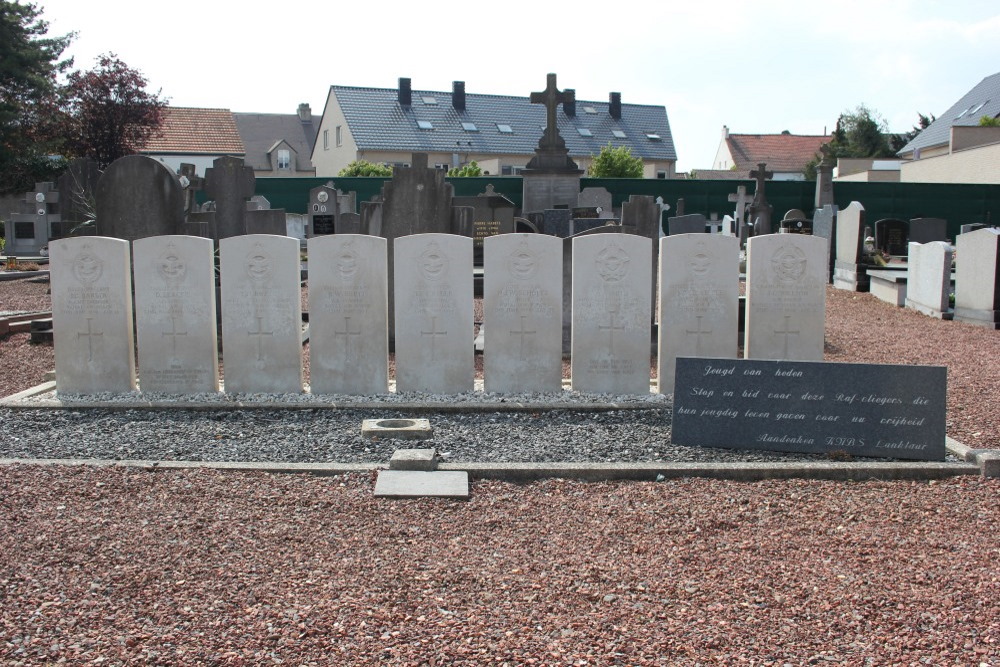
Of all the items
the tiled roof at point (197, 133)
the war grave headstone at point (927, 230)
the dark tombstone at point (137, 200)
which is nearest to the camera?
the dark tombstone at point (137, 200)

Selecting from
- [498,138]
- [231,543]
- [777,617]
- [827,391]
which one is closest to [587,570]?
[777,617]

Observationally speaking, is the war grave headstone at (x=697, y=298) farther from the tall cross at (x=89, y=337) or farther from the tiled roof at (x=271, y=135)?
the tiled roof at (x=271, y=135)

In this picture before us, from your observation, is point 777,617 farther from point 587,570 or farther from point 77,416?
point 77,416

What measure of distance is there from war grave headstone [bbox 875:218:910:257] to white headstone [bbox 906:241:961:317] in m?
6.39

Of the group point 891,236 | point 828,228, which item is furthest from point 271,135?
point 828,228

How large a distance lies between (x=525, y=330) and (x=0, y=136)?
1150 inches

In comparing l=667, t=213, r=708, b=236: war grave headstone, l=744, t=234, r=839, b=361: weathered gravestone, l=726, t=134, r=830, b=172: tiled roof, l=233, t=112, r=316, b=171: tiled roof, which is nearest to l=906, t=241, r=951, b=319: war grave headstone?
l=667, t=213, r=708, b=236: war grave headstone

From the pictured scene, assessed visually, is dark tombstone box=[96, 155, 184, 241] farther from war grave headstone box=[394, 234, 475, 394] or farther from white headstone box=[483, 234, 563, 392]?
white headstone box=[483, 234, 563, 392]

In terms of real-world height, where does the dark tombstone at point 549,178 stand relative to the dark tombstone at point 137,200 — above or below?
above

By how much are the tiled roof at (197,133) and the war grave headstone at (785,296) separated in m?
37.7

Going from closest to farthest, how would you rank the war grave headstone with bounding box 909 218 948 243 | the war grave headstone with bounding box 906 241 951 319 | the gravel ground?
the gravel ground
the war grave headstone with bounding box 906 241 951 319
the war grave headstone with bounding box 909 218 948 243

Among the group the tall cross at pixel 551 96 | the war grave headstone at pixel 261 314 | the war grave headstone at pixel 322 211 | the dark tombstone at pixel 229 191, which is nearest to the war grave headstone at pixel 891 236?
the tall cross at pixel 551 96

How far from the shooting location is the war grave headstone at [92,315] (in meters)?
6.75

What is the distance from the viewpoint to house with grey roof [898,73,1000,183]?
1280 inches
